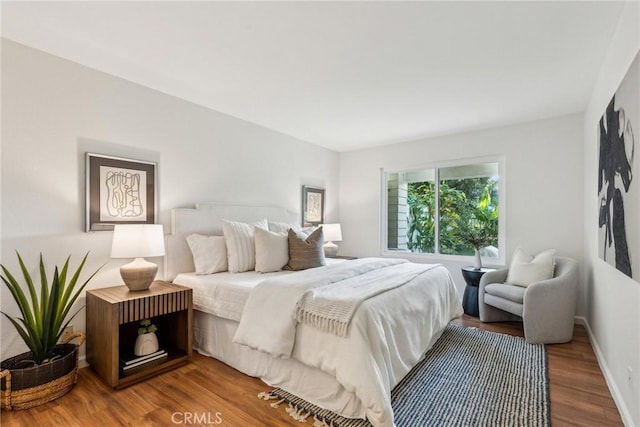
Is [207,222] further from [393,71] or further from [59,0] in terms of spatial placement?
[393,71]

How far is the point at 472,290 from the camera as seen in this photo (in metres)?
3.79

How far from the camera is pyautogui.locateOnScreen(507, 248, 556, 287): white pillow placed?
3.18 metres

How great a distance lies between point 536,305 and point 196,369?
10.1ft

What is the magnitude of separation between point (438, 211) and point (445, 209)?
4.0 inches

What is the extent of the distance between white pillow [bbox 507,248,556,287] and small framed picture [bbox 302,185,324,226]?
8.82 ft

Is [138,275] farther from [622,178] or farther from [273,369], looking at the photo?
[622,178]

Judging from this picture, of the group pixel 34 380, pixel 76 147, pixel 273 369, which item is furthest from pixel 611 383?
pixel 76 147

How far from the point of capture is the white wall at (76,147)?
214 cm

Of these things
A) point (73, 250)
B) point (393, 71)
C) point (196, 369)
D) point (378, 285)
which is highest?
point (393, 71)

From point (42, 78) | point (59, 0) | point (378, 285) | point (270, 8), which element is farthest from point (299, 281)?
point (42, 78)

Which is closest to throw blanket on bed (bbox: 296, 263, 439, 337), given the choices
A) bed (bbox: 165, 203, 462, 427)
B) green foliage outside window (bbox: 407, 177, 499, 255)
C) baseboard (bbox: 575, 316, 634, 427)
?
bed (bbox: 165, 203, 462, 427)

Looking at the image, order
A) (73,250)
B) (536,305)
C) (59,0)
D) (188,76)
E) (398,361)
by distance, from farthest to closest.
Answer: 1. (536,305)
2. (188,76)
3. (73,250)
4. (398,361)
5. (59,0)

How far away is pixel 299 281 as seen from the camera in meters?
2.24

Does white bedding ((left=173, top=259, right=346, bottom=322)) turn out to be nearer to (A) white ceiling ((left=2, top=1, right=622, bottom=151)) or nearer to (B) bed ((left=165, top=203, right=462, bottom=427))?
(B) bed ((left=165, top=203, right=462, bottom=427))
